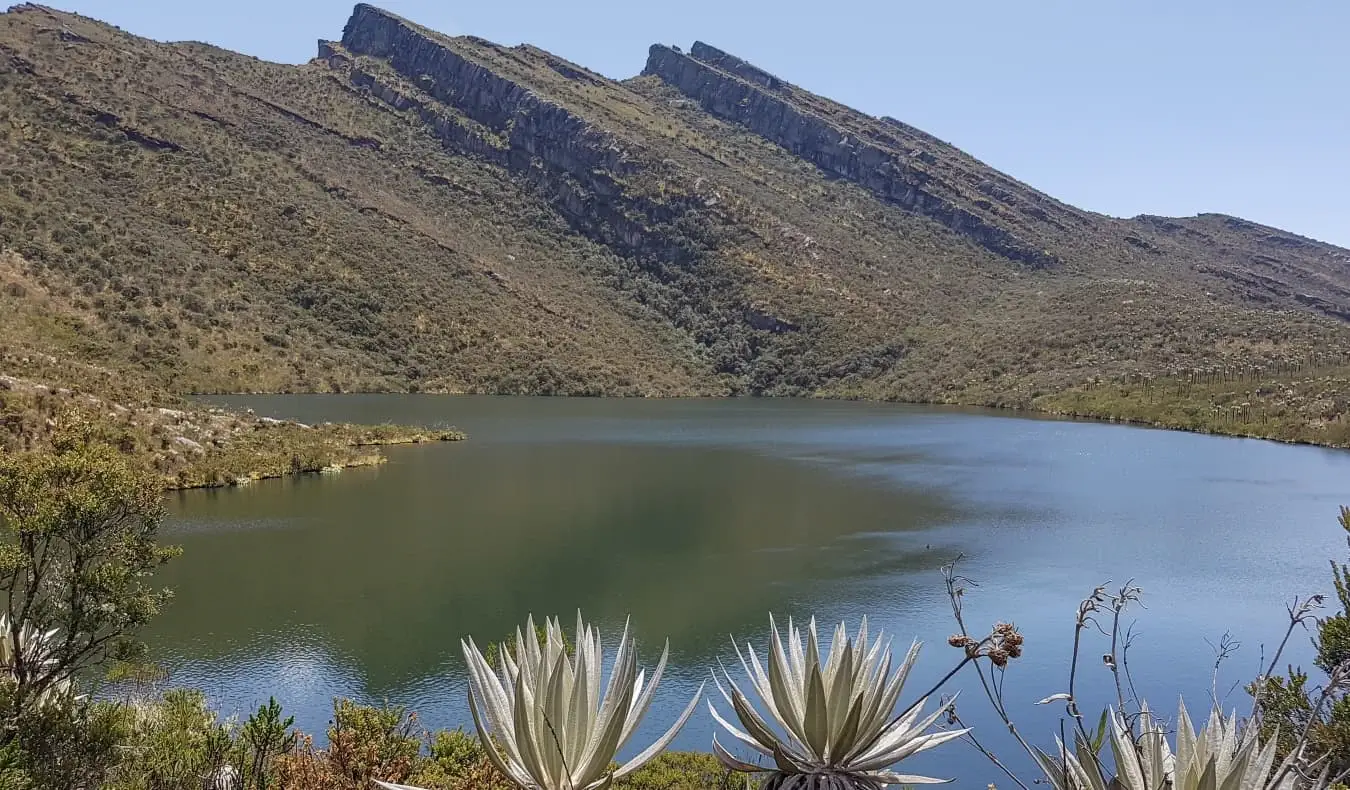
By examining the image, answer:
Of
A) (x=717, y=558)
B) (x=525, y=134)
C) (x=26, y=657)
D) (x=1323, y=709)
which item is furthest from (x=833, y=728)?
(x=525, y=134)

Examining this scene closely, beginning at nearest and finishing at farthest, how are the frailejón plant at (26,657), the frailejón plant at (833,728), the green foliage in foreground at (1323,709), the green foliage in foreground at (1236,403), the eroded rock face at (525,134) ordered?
the frailejón plant at (833,728), the frailejón plant at (26,657), the green foliage in foreground at (1323,709), the green foliage in foreground at (1236,403), the eroded rock face at (525,134)

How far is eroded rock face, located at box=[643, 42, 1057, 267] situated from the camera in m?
106

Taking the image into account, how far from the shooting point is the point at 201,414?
27.0m

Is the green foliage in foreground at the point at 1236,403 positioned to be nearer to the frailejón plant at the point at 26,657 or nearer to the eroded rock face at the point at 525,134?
the eroded rock face at the point at 525,134

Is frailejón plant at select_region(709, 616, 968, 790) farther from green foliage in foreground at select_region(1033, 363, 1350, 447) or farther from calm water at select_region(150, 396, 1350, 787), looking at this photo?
green foliage in foreground at select_region(1033, 363, 1350, 447)

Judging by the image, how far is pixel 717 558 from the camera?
59.3ft

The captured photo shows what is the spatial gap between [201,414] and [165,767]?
2375 centimetres

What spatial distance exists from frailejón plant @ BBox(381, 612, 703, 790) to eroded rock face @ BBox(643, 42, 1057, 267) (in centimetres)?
10247

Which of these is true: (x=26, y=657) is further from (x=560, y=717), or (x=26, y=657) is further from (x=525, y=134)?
(x=525, y=134)

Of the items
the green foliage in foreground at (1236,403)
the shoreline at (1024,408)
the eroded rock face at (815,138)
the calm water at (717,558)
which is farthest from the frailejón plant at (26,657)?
the eroded rock face at (815,138)

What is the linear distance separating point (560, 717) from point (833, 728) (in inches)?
44.8

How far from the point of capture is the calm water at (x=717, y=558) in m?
11.6

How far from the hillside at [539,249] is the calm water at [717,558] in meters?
11.8

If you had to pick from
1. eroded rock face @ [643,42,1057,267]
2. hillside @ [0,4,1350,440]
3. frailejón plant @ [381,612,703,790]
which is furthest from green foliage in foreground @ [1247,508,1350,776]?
eroded rock face @ [643,42,1057,267]
